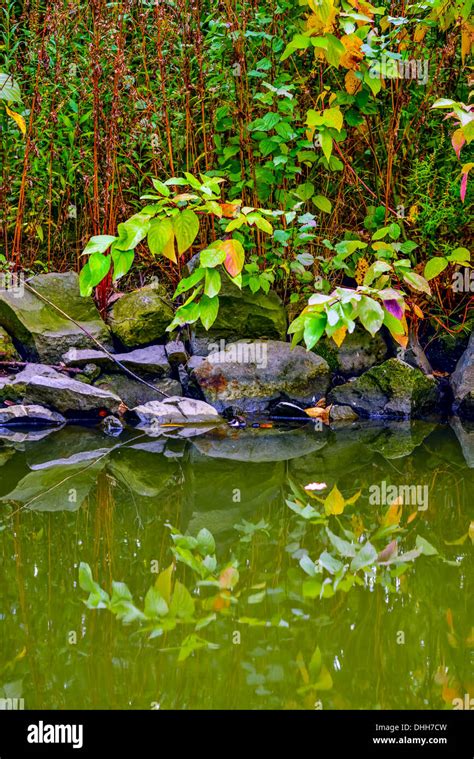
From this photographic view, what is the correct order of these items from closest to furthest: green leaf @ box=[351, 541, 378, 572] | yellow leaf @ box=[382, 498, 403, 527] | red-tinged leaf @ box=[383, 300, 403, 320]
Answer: green leaf @ box=[351, 541, 378, 572] < yellow leaf @ box=[382, 498, 403, 527] < red-tinged leaf @ box=[383, 300, 403, 320]

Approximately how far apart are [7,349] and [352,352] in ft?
5.29

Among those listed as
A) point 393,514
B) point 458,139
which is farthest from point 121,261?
point 393,514

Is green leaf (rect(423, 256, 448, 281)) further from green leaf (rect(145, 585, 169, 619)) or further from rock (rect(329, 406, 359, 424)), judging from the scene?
green leaf (rect(145, 585, 169, 619))

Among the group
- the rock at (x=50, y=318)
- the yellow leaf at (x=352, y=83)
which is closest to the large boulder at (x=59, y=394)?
the rock at (x=50, y=318)

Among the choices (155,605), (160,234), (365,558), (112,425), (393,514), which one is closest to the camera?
(155,605)

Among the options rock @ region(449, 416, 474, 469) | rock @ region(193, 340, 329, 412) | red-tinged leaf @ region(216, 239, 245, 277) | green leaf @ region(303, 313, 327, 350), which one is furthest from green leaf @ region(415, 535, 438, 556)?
rock @ region(193, 340, 329, 412)

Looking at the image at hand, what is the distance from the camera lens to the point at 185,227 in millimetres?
3102

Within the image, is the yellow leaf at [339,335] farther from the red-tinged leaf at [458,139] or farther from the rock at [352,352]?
the red-tinged leaf at [458,139]

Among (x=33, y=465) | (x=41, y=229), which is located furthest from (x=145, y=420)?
(x=41, y=229)

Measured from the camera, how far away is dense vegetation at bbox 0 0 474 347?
346 centimetres

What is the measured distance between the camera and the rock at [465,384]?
11.9ft

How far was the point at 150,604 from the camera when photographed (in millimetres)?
1521

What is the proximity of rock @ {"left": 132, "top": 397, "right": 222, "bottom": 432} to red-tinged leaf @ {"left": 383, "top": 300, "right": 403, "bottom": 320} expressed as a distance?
870 millimetres
